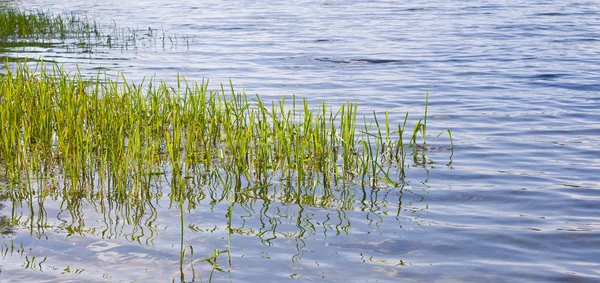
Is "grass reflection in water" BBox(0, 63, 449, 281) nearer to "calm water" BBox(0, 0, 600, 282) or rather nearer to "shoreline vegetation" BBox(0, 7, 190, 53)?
"calm water" BBox(0, 0, 600, 282)

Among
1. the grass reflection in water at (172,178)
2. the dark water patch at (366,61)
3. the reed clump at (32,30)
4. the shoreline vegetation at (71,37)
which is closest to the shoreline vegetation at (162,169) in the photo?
the grass reflection in water at (172,178)

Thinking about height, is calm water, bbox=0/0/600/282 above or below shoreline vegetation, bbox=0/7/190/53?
below

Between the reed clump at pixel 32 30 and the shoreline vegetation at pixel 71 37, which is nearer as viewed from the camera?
the shoreline vegetation at pixel 71 37

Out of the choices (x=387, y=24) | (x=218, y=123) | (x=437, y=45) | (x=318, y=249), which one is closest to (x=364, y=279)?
(x=318, y=249)

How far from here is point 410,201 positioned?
589cm

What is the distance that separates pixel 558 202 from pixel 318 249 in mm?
2355

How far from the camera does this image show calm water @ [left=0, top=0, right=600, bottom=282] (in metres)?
4.49

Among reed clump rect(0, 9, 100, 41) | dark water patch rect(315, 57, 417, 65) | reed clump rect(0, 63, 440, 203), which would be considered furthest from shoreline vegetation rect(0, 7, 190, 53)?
reed clump rect(0, 63, 440, 203)

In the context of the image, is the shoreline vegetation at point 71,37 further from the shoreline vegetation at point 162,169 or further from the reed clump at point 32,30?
the shoreline vegetation at point 162,169

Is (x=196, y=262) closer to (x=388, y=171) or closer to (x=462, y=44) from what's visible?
(x=388, y=171)

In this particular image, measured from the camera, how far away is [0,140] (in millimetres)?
6199

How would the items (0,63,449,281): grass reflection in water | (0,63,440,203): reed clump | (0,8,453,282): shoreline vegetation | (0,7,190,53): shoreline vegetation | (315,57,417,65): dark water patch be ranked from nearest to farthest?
(0,63,449,281): grass reflection in water < (0,8,453,282): shoreline vegetation < (0,63,440,203): reed clump < (315,57,417,65): dark water patch < (0,7,190,53): shoreline vegetation

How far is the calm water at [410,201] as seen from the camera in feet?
14.7

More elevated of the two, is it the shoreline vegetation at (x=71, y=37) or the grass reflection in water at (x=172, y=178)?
the shoreline vegetation at (x=71, y=37)
